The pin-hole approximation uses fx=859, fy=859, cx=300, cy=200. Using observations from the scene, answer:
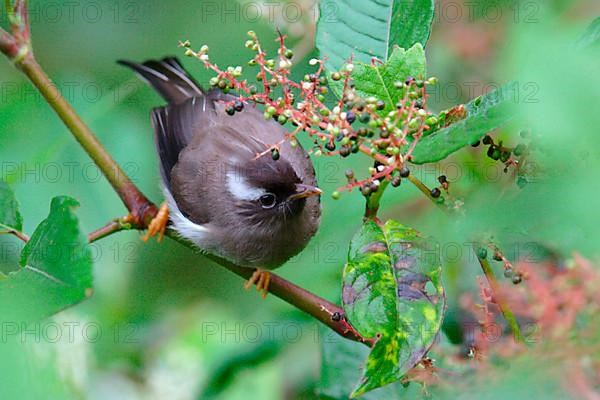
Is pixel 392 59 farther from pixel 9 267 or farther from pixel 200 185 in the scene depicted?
pixel 200 185

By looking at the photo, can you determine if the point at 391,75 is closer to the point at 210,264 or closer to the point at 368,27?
the point at 368,27

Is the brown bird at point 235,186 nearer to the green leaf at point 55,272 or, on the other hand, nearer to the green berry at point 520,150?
the green leaf at point 55,272

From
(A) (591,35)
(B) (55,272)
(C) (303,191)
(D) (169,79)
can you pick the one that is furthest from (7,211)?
(D) (169,79)

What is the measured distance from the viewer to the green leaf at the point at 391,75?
1737mm

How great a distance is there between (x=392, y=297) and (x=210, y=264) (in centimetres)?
249

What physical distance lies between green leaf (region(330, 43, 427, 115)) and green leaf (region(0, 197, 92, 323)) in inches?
24.8

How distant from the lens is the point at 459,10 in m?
4.13

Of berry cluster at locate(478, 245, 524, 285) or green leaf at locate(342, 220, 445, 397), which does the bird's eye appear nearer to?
green leaf at locate(342, 220, 445, 397)

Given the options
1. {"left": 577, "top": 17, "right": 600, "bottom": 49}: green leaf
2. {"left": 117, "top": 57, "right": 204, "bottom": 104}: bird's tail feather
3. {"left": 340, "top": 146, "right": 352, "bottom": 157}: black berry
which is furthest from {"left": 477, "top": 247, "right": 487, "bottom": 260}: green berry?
{"left": 117, "top": 57, "right": 204, "bottom": 104}: bird's tail feather

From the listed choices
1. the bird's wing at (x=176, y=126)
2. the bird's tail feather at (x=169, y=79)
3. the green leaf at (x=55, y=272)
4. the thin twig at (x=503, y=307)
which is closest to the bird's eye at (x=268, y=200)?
the bird's wing at (x=176, y=126)

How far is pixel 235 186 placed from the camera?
376cm

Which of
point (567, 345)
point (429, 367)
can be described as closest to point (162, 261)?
point (429, 367)

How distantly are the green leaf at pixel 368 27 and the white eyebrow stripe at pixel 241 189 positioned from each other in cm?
160

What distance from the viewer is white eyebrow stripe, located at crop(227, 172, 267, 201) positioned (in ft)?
12.0
